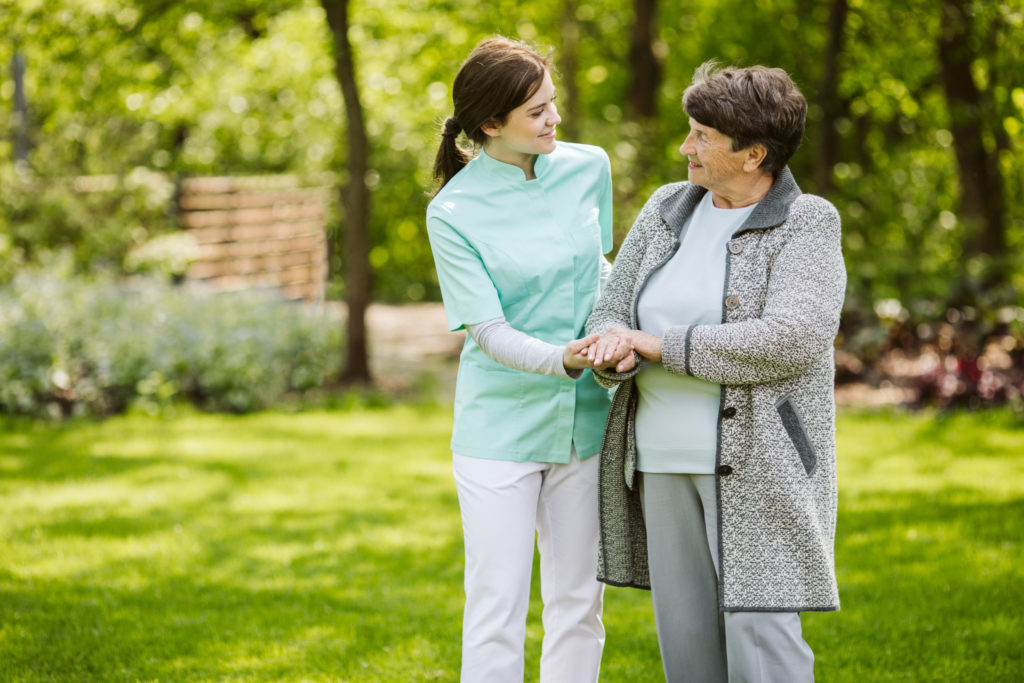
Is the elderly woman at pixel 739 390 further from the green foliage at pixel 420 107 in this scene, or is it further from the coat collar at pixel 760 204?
the green foliage at pixel 420 107

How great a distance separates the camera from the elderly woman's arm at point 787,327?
2463 millimetres

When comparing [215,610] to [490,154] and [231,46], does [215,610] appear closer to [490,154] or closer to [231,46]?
[490,154]

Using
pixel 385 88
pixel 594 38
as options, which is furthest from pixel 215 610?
pixel 594 38

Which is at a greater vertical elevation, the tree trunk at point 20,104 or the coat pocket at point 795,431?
the tree trunk at point 20,104

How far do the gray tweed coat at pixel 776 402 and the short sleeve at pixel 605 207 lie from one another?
533mm

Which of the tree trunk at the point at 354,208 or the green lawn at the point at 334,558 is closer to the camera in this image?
the green lawn at the point at 334,558

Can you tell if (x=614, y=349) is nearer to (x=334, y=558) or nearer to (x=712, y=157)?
(x=712, y=157)

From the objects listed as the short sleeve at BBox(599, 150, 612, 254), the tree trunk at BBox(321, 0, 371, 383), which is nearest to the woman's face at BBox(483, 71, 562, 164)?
A: the short sleeve at BBox(599, 150, 612, 254)

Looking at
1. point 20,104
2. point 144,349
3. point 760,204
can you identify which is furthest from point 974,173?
A: point 20,104

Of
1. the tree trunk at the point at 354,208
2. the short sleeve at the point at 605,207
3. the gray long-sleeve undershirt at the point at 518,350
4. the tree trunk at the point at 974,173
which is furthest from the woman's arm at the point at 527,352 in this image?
the tree trunk at the point at 974,173

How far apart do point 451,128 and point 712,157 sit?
29.1 inches

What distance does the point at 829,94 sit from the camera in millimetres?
9586

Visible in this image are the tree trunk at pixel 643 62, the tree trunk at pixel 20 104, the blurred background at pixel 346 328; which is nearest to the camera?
the blurred background at pixel 346 328

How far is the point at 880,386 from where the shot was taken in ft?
27.9
